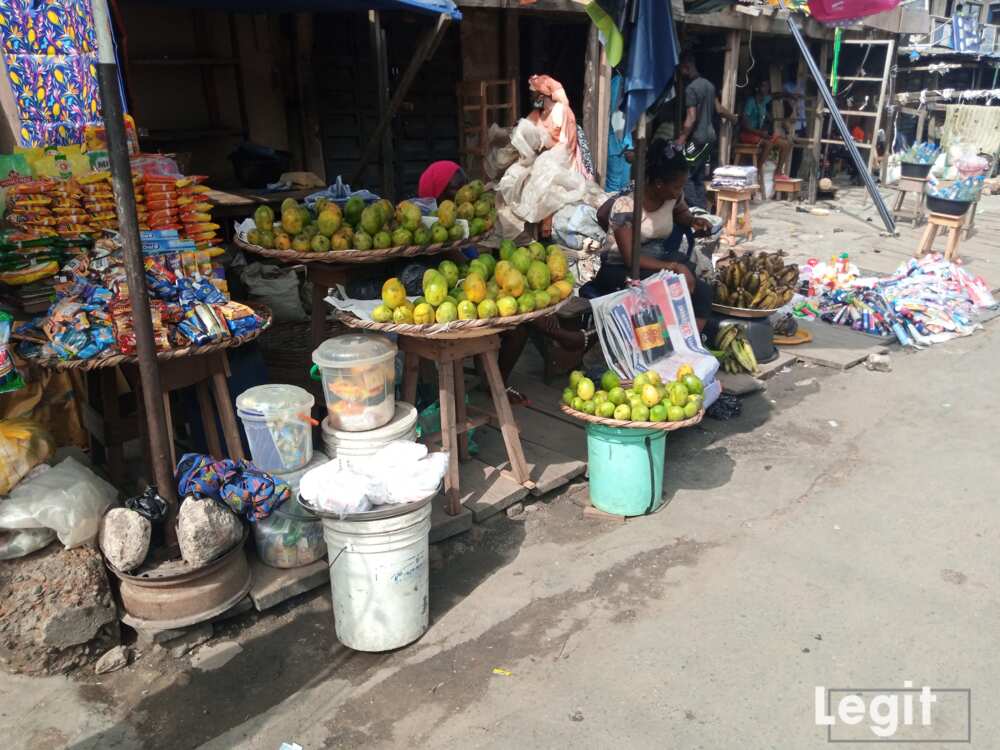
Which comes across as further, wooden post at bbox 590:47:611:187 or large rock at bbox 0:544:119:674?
wooden post at bbox 590:47:611:187

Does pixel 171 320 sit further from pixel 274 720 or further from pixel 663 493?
pixel 663 493

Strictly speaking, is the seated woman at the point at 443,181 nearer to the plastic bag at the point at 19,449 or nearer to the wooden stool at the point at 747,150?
the plastic bag at the point at 19,449

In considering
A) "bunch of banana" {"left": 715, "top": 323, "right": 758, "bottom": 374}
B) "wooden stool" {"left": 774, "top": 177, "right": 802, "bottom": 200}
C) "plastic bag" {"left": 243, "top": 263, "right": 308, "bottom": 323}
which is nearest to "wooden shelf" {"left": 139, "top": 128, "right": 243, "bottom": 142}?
"plastic bag" {"left": 243, "top": 263, "right": 308, "bottom": 323}

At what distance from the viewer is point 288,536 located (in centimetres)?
339

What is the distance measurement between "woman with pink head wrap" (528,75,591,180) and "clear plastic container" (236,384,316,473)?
600cm

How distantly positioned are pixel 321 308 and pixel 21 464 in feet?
6.15

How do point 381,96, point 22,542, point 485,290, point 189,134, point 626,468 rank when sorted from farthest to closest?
point 189,134, point 381,96, point 626,468, point 485,290, point 22,542

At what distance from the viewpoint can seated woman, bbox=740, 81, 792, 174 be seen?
12984 mm

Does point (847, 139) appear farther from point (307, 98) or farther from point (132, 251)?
point (132, 251)

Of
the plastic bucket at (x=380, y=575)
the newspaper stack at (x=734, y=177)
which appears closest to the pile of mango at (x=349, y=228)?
the plastic bucket at (x=380, y=575)

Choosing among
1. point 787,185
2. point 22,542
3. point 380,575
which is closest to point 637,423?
point 380,575

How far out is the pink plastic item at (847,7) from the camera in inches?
244

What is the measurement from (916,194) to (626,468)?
10473 millimetres

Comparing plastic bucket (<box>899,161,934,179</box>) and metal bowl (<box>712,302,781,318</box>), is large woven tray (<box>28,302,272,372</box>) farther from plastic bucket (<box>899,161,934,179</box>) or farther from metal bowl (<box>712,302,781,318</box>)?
plastic bucket (<box>899,161,934,179</box>)
